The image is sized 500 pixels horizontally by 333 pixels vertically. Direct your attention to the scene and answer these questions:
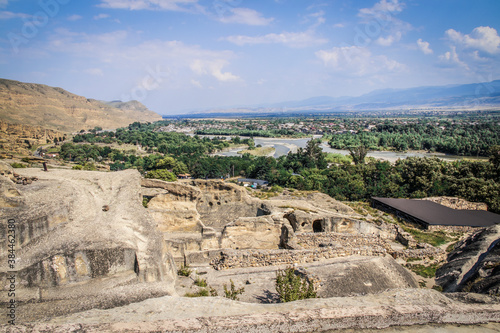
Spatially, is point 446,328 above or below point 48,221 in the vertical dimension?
below

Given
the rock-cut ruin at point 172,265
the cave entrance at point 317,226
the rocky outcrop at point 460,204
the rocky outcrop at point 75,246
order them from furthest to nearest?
the rocky outcrop at point 460,204
the cave entrance at point 317,226
the rocky outcrop at point 75,246
the rock-cut ruin at point 172,265

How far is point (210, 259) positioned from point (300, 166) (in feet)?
167

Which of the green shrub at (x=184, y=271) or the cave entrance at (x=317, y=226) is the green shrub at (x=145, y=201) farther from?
the cave entrance at (x=317, y=226)

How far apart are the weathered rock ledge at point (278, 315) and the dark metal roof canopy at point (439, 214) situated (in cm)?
2000

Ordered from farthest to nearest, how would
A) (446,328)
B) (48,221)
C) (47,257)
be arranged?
(48,221) → (47,257) → (446,328)

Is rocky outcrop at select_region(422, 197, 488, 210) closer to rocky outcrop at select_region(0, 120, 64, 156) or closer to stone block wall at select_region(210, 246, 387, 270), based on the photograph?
stone block wall at select_region(210, 246, 387, 270)

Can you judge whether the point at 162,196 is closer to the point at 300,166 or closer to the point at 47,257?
the point at 47,257

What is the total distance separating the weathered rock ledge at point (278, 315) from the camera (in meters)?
5.33

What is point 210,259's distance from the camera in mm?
13016

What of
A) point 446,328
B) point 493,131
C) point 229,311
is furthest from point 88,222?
point 493,131

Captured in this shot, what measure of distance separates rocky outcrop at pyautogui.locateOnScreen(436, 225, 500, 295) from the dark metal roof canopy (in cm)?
662

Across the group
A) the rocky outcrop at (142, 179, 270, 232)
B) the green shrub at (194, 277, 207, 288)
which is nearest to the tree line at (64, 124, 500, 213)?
the rocky outcrop at (142, 179, 270, 232)

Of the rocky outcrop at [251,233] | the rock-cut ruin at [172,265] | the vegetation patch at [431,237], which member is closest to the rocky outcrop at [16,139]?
the rock-cut ruin at [172,265]

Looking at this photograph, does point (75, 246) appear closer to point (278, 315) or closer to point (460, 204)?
point (278, 315)
